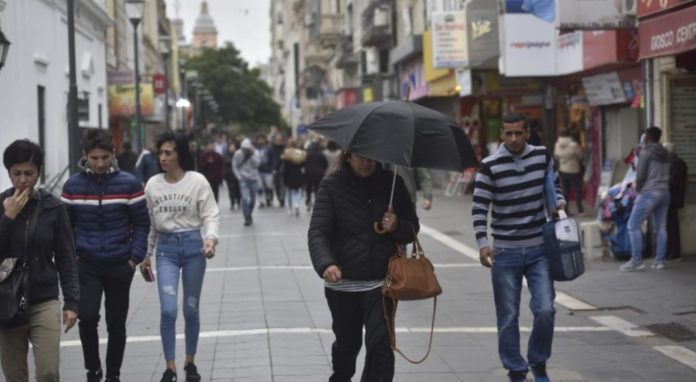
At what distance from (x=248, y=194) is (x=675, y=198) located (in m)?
11.0

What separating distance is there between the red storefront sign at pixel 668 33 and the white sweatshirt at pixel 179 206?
668cm

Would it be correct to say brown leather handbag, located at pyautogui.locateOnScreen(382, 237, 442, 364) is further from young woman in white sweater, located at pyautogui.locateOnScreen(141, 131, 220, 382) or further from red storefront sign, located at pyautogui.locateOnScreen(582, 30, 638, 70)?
red storefront sign, located at pyautogui.locateOnScreen(582, 30, 638, 70)

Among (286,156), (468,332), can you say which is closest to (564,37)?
(286,156)

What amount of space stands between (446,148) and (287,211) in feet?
68.7

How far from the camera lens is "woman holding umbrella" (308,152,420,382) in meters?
6.56

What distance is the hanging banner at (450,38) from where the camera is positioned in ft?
92.2

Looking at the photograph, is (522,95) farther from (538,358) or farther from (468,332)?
(538,358)

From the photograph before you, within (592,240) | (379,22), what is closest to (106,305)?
(592,240)

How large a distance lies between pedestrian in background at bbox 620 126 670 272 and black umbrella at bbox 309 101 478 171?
7.85 metres

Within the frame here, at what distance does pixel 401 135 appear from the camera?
659 centimetres

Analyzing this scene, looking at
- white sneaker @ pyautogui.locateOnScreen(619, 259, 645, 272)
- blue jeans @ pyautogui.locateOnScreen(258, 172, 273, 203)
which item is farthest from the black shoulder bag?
blue jeans @ pyautogui.locateOnScreen(258, 172, 273, 203)

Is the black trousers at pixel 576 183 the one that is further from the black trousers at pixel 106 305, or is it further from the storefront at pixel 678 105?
the black trousers at pixel 106 305

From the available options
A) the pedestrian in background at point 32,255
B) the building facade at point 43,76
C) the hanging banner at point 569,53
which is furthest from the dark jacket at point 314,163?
the pedestrian in background at point 32,255

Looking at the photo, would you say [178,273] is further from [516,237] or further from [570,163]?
[570,163]
